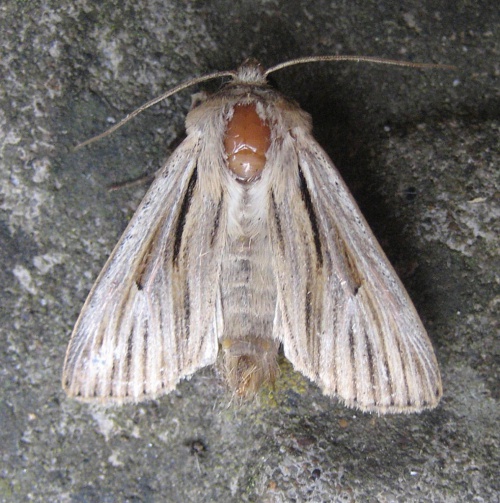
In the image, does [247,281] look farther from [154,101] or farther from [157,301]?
[154,101]

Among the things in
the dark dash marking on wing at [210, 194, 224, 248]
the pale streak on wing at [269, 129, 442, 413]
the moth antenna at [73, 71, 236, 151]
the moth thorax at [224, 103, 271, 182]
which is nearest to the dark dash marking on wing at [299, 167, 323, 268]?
the pale streak on wing at [269, 129, 442, 413]

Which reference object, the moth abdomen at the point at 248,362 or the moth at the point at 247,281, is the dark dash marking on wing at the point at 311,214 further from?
the moth abdomen at the point at 248,362

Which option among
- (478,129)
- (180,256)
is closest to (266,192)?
(180,256)

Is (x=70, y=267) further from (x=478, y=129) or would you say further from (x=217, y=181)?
(x=478, y=129)

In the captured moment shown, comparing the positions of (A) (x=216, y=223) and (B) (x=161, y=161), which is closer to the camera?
(A) (x=216, y=223)

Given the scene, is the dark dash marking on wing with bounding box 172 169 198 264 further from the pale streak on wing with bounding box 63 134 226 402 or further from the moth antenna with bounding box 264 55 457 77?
the moth antenna with bounding box 264 55 457 77

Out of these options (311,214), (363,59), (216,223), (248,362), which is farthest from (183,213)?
(363,59)

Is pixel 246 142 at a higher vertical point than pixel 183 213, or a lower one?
higher
